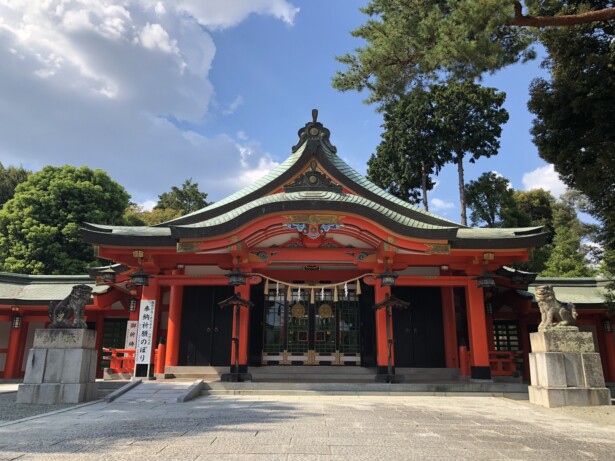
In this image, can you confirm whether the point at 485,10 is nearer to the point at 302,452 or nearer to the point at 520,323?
the point at 302,452

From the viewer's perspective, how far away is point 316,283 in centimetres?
1397

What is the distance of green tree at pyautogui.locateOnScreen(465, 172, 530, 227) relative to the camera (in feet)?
97.1

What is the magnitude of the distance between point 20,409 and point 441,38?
11.2 m

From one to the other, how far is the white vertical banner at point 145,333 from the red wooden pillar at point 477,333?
9.04 meters

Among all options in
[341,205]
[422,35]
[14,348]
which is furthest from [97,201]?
[422,35]

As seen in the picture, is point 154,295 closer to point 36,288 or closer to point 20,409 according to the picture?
point 20,409

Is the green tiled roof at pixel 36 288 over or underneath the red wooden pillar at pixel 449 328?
over

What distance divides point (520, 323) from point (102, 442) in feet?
50.0

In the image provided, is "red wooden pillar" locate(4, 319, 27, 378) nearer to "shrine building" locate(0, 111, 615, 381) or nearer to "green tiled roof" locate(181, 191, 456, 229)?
"shrine building" locate(0, 111, 615, 381)

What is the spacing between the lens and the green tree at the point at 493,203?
29.6m

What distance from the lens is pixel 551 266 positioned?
82.7 ft

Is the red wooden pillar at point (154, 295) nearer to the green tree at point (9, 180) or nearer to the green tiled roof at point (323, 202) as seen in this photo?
the green tiled roof at point (323, 202)

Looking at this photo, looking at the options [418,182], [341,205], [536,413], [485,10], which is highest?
[418,182]

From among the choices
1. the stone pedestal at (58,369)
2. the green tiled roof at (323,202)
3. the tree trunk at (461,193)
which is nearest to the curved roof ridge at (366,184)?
the green tiled roof at (323,202)
